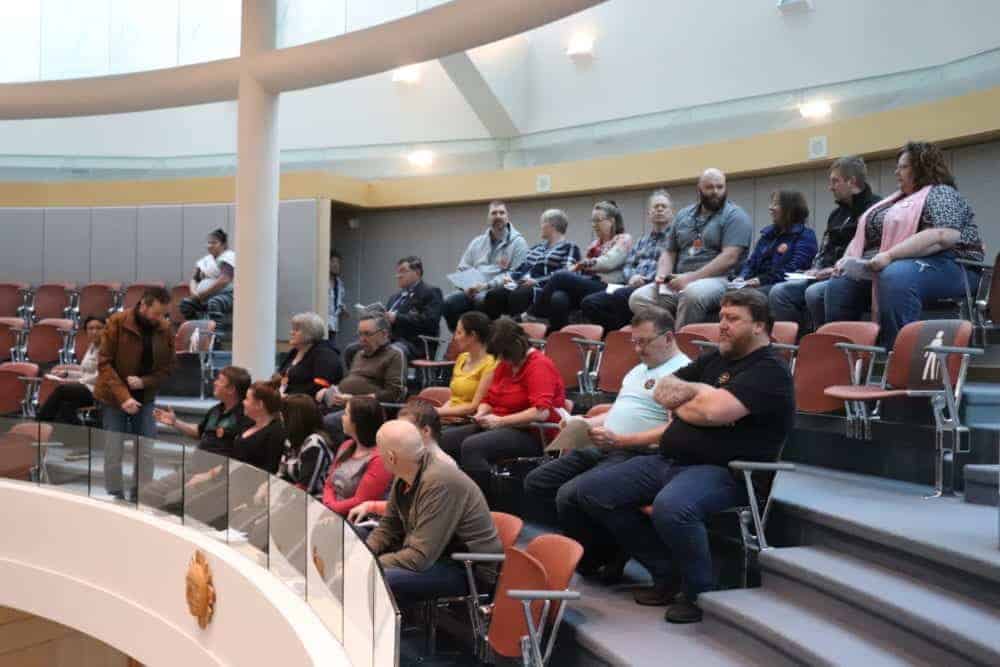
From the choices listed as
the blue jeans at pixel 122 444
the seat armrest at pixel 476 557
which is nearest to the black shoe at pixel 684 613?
the seat armrest at pixel 476 557

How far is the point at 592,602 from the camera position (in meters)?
3.82

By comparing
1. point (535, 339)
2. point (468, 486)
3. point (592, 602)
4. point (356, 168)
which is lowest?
point (592, 602)

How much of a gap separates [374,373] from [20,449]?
7.55 ft

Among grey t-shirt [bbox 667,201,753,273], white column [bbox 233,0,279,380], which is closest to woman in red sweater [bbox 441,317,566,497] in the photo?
grey t-shirt [bbox 667,201,753,273]

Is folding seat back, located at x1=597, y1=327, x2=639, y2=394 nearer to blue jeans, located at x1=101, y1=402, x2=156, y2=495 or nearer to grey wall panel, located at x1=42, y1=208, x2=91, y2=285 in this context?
blue jeans, located at x1=101, y1=402, x2=156, y2=495

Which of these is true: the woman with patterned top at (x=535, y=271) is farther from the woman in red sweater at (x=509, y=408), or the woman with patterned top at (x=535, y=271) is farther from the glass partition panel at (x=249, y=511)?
the glass partition panel at (x=249, y=511)

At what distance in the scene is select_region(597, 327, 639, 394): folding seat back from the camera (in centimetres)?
570

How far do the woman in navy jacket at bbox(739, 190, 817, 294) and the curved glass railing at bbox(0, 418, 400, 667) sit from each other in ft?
9.79

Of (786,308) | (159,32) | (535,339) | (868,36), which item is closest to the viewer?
(786,308)

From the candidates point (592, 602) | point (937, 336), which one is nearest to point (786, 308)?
point (937, 336)

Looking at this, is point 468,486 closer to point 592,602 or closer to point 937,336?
point 592,602

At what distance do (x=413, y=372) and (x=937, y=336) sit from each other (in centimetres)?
435

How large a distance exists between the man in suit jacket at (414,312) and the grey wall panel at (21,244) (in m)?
6.70

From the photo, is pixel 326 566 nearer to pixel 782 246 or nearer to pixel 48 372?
pixel 782 246
